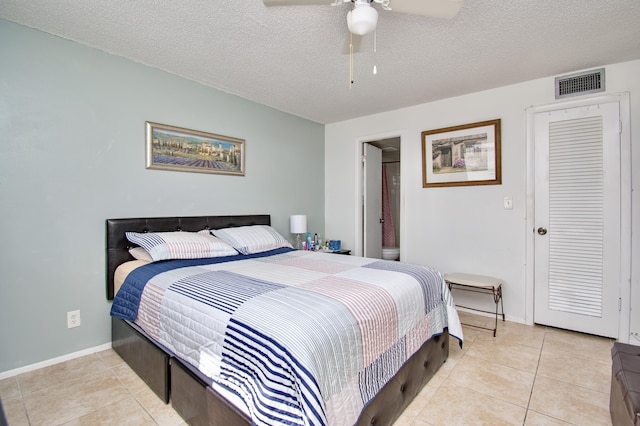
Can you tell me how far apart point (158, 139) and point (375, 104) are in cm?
242

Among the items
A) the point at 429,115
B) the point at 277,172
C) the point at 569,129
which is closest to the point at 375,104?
the point at 429,115

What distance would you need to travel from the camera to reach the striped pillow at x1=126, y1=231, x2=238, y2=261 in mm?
2326

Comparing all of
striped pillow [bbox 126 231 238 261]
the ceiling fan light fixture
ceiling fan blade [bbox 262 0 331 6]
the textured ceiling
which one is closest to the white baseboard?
striped pillow [bbox 126 231 238 261]

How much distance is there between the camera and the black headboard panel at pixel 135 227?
241 cm

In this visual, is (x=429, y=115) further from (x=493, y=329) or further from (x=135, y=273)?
(x=135, y=273)

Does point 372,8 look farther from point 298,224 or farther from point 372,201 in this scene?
point 372,201

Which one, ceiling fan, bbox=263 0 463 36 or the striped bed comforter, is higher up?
ceiling fan, bbox=263 0 463 36

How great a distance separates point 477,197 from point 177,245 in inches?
118

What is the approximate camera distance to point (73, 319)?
2.29 metres

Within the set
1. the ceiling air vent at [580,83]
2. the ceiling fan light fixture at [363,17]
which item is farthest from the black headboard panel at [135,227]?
the ceiling air vent at [580,83]

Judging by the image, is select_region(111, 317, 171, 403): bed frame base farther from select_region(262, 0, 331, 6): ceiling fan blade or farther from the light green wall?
select_region(262, 0, 331, 6): ceiling fan blade

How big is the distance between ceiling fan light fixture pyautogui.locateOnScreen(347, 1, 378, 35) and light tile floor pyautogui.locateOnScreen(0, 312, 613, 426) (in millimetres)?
2061

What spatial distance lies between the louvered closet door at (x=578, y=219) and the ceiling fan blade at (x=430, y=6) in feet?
6.37

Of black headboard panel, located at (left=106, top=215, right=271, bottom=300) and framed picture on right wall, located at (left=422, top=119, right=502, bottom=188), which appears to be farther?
framed picture on right wall, located at (left=422, top=119, right=502, bottom=188)
